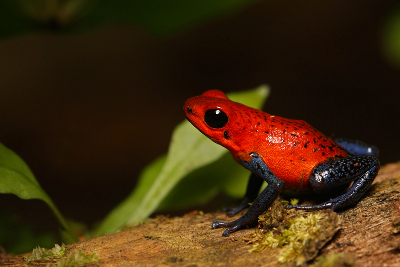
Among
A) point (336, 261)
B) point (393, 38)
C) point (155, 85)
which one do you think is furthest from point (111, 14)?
point (155, 85)

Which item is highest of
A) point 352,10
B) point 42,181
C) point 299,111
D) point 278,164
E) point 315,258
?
point 352,10

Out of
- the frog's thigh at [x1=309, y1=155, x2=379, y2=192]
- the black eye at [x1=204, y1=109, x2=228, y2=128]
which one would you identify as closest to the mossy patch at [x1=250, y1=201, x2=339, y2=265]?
the frog's thigh at [x1=309, y1=155, x2=379, y2=192]

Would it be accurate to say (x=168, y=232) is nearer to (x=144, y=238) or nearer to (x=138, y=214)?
(x=144, y=238)

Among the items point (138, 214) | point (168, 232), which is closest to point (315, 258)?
point (168, 232)

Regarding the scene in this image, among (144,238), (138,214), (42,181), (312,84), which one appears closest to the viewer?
(144,238)

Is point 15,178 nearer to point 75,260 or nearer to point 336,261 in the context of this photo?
point 75,260

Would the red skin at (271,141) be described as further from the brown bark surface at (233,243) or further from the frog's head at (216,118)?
the brown bark surface at (233,243)

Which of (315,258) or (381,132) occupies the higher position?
(381,132)

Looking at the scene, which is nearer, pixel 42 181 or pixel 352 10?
pixel 42 181
